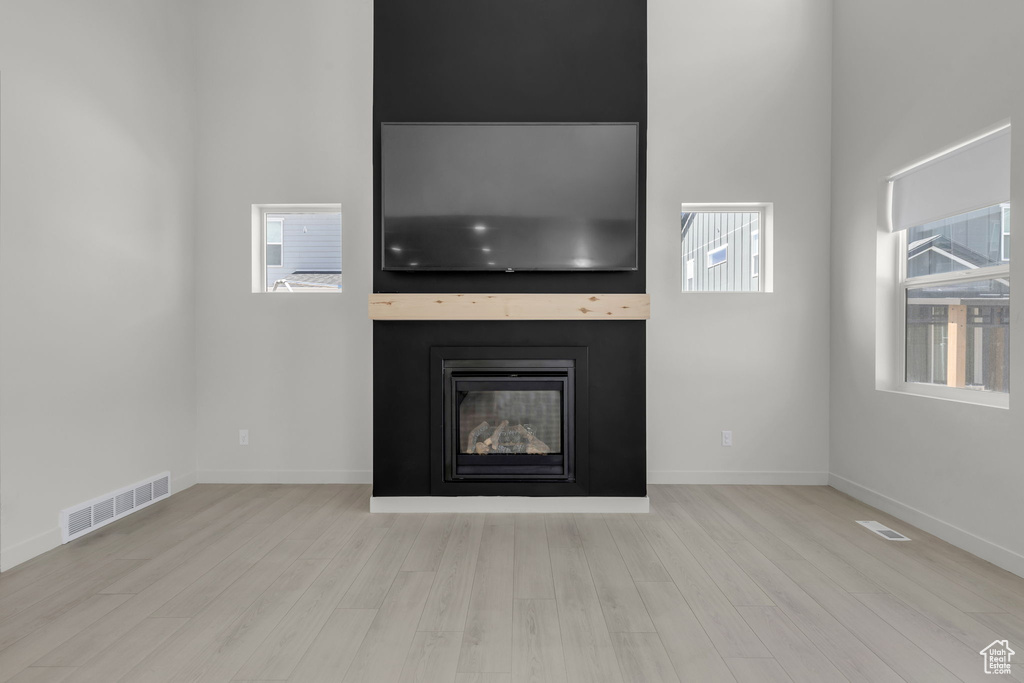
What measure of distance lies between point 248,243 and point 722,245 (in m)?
3.46

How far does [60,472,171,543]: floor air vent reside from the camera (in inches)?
111

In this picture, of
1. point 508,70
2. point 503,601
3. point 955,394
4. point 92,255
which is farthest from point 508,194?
point 955,394

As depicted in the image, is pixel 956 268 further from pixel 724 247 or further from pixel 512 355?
pixel 512 355

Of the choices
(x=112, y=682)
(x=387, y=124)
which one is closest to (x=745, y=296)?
(x=387, y=124)

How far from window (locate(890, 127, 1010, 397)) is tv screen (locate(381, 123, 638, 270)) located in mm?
1630

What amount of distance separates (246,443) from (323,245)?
1550 millimetres

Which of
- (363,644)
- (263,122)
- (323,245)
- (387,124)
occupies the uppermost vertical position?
(263,122)

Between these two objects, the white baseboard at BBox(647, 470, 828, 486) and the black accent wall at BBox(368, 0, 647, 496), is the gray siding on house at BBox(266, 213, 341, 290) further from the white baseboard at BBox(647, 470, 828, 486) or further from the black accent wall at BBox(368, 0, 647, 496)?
the white baseboard at BBox(647, 470, 828, 486)

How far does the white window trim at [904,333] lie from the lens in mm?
2699

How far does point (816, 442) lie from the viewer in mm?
3949

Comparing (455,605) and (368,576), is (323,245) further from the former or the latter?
(455,605)

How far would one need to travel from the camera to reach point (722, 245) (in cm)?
403

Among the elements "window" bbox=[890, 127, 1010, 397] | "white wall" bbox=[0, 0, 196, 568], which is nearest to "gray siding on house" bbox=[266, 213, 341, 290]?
"white wall" bbox=[0, 0, 196, 568]

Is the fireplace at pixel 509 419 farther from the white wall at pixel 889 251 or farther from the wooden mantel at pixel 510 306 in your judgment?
the white wall at pixel 889 251
